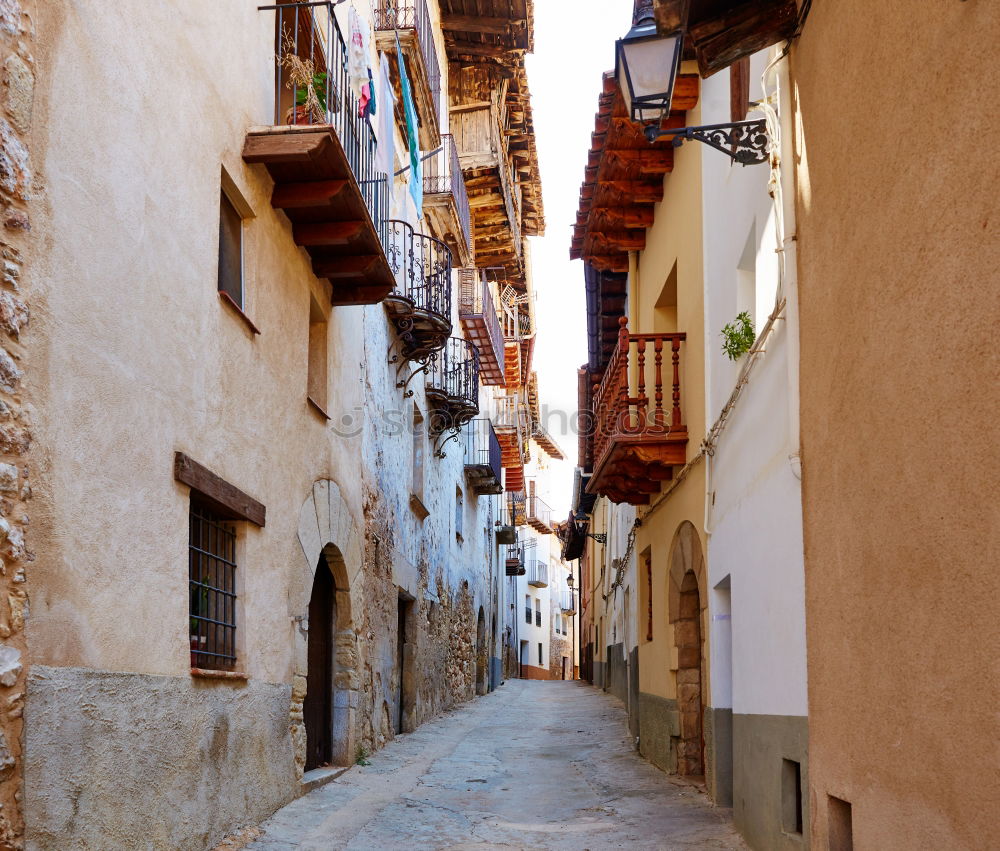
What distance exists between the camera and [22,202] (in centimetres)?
429

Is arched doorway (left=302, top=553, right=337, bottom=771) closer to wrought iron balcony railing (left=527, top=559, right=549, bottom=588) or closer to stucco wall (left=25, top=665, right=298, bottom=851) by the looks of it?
stucco wall (left=25, top=665, right=298, bottom=851)

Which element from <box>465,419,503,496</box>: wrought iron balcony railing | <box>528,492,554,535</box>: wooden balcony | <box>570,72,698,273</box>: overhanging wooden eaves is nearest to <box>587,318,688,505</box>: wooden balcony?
<box>570,72,698,273</box>: overhanging wooden eaves

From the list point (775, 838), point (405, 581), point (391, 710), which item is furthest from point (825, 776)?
point (405, 581)

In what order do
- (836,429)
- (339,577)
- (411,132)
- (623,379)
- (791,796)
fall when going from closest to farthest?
(836,429), (791,796), (623,379), (339,577), (411,132)

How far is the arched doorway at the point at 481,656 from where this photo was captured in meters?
24.1

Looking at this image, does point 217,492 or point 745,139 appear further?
point 217,492

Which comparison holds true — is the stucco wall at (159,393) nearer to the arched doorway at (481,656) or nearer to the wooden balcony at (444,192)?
the wooden balcony at (444,192)

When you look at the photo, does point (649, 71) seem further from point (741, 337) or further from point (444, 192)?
point (444, 192)

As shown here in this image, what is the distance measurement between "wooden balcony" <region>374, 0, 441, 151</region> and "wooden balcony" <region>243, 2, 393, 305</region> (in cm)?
363

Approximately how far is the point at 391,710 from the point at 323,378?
489cm

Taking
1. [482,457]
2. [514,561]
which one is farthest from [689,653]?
[514,561]

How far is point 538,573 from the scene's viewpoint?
168 ft

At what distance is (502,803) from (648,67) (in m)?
5.73

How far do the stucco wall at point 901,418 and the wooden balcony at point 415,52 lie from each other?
9.11 m
